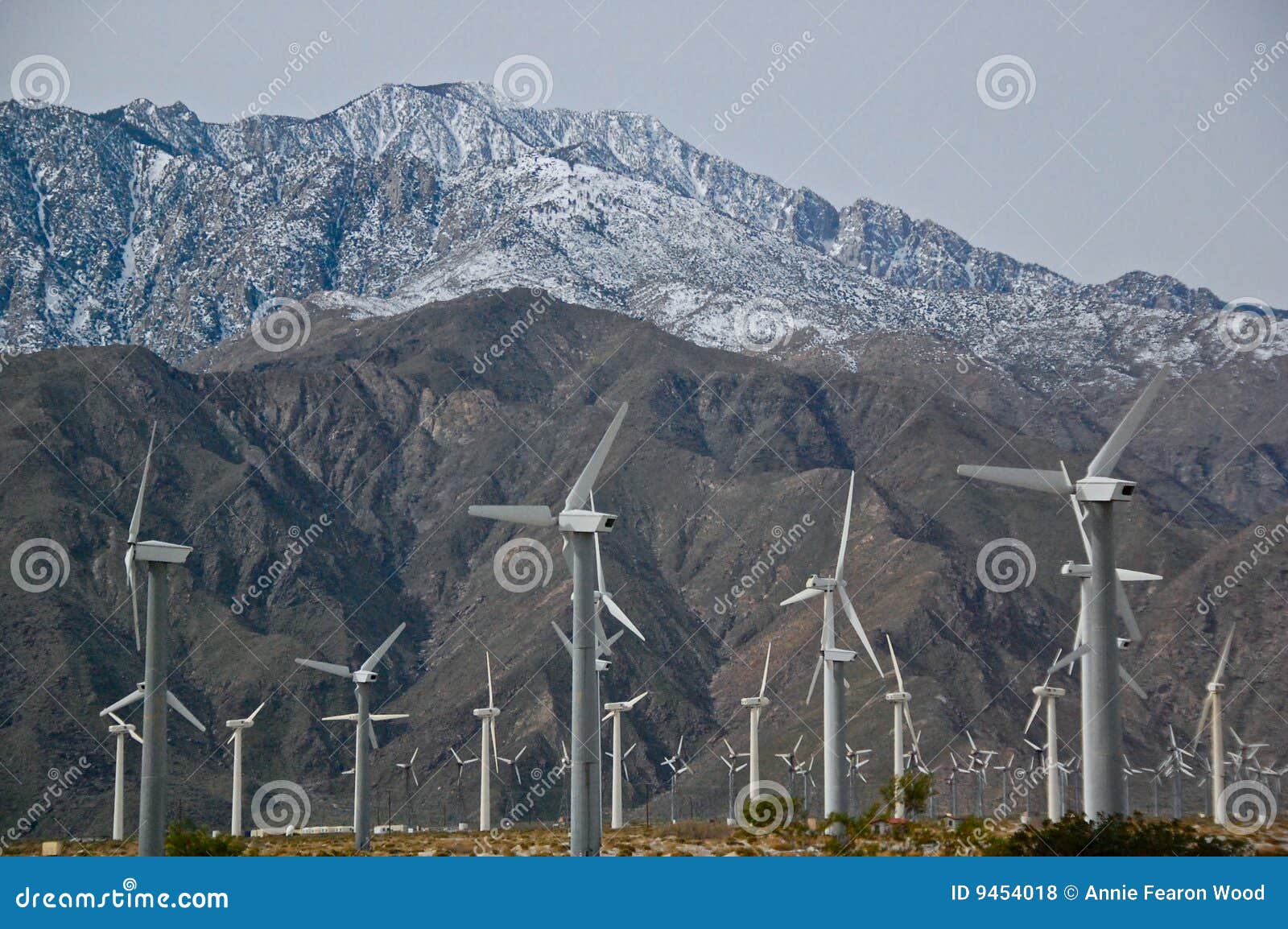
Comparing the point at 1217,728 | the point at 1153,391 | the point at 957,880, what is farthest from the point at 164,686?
the point at 1217,728

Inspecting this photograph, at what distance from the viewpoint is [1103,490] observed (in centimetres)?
5797

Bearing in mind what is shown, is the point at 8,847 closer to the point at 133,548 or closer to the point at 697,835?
the point at 697,835

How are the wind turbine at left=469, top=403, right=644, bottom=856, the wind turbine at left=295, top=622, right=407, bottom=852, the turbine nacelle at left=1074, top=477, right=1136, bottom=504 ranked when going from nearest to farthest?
the turbine nacelle at left=1074, top=477, right=1136, bottom=504
the wind turbine at left=469, top=403, right=644, bottom=856
the wind turbine at left=295, top=622, right=407, bottom=852

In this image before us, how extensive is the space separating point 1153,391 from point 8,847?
111 m

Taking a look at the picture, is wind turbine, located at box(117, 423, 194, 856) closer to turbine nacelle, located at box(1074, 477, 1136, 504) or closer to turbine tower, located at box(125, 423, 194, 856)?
turbine tower, located at box(125, 423, 194, 856)

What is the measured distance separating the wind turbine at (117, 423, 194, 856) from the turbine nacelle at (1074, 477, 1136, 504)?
29.9 meters

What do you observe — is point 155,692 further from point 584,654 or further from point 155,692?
point 584,654

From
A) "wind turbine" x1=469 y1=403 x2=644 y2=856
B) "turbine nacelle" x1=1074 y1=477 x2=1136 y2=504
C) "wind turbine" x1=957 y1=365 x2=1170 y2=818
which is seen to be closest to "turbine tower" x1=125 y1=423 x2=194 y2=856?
"wind turbine" x1=469 y1=403 x2=644 y2=856

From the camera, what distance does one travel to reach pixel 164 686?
64.1 m

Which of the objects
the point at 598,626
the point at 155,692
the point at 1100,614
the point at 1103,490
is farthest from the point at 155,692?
the point at 1103,490

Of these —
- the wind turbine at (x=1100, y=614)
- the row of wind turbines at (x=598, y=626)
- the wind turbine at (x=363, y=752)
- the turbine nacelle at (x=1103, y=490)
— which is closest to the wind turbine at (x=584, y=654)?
the row of wind turbines at (x=598, y=626)

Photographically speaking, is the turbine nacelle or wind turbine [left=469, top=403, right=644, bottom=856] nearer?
the turbine nacelle

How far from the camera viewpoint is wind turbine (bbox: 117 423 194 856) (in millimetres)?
60750

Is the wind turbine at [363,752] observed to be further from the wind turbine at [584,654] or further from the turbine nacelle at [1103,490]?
the turbine nacelle at [1103,490]
